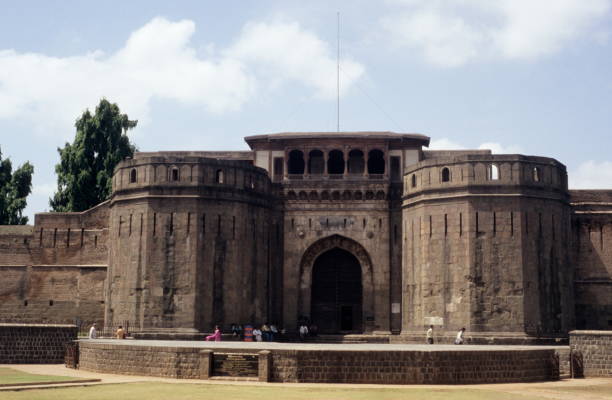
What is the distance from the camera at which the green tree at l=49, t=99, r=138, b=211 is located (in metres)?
53.1

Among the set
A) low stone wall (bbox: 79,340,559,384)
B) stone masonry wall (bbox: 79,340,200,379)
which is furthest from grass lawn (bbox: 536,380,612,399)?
stone masonry wall (bbox: 79,340,200,379)

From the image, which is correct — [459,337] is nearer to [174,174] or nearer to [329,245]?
[329,245]

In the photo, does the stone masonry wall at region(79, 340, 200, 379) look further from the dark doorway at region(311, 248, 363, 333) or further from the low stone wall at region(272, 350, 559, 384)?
the dark doorway at region(311, 248, 363, 333)

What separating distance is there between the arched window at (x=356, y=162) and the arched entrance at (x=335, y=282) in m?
3.59

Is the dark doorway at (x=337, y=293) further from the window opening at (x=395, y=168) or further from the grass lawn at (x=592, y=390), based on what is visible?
the grass lawn at (x=592, y=390)

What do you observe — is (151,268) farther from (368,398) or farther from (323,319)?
(368,398)

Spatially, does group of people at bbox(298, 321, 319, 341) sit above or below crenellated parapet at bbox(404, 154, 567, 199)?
below

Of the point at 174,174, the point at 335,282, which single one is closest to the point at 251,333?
the point at 335,282

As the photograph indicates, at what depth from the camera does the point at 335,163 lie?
40.9m

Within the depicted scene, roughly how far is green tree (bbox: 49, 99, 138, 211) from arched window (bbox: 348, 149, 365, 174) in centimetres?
1918

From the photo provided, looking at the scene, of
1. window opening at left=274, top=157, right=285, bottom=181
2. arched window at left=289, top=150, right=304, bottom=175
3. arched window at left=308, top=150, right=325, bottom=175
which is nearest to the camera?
window opening at left=274, top=157, right=285, bottom=181

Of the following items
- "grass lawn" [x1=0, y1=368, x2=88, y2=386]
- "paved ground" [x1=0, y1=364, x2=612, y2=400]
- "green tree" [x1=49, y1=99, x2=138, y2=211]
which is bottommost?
"paved ground" [x1=0, y1=364, x2=612, y2=400]

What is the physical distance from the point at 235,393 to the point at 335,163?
22.5 m

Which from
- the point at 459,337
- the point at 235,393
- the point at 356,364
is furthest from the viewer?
the point at 459,337
